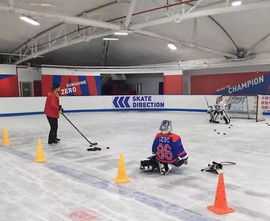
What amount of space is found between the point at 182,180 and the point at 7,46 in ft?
50.9

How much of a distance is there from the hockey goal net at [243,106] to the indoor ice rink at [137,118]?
0.15 ft

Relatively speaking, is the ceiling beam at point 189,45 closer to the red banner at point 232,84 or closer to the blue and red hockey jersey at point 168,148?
the red banner at point 232,84

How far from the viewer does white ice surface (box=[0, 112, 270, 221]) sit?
11.7ft

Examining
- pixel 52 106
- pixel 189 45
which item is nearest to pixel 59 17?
pixel 52 106

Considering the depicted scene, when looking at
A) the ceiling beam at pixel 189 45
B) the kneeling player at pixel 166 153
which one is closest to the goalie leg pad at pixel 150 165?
the kneeling player at pixel 166 153

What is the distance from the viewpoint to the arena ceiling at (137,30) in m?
10.3

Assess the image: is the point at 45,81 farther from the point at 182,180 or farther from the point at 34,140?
the point at 182,180

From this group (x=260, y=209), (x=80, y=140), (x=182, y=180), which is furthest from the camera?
(x=80, y=140)

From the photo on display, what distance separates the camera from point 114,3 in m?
11.6

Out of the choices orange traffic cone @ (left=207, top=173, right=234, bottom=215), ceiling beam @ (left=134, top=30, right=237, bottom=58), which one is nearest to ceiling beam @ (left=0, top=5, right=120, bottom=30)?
ceiling beam @ (left=134, top=30, right=237, bottom=58)

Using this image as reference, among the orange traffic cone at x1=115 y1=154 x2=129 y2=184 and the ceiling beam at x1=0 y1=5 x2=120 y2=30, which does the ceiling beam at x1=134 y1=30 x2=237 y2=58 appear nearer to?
the ceiling beam at x1=0 y1=5 x2=120 y2=30

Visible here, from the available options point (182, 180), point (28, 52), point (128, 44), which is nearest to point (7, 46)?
point (28, 52)

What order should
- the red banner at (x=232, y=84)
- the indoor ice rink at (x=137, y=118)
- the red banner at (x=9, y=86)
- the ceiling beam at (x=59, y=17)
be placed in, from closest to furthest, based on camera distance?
the indoor ice rink at (x=137, y=118), the ceiling beam at (x=59, y=17), the red banner at (x=232, y=84), the red banner at (x=9, y=86)

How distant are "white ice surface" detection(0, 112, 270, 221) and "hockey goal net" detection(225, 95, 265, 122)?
5.89 meters
